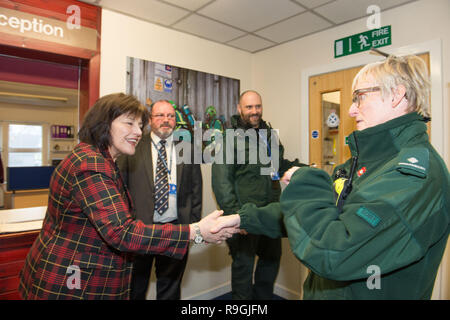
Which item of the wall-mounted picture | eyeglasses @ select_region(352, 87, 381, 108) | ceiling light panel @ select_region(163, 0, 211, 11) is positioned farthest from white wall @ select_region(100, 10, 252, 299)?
eyeglasses @ select_region(352, 87, 381, 108)

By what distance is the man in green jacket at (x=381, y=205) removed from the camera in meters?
0.76

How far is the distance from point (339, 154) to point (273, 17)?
4.88 ft

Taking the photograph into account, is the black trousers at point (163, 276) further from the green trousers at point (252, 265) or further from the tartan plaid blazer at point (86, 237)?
the tartan plaid blazer at point (86, 237)

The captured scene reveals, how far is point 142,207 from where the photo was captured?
235cm

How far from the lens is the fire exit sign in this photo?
2.59 metres

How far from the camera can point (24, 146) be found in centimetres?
270

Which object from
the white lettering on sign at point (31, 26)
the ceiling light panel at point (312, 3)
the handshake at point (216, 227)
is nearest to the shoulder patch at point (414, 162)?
the handshake at point (216, 227)

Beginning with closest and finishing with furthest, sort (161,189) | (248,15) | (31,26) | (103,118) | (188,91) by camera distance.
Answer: (103,118), (31,26), (161,189), (248,15), (188,91)

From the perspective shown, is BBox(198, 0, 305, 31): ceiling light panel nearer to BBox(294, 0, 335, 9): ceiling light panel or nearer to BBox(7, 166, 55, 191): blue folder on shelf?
BBox(294, 0, 335, 9): ceiling light panel

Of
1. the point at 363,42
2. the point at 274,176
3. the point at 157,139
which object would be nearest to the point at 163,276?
the point at 157,139

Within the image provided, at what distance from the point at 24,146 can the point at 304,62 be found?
2.94 metres

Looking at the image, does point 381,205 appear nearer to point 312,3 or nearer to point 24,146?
point 312,3

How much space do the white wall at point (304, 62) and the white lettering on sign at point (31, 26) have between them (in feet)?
7.40
